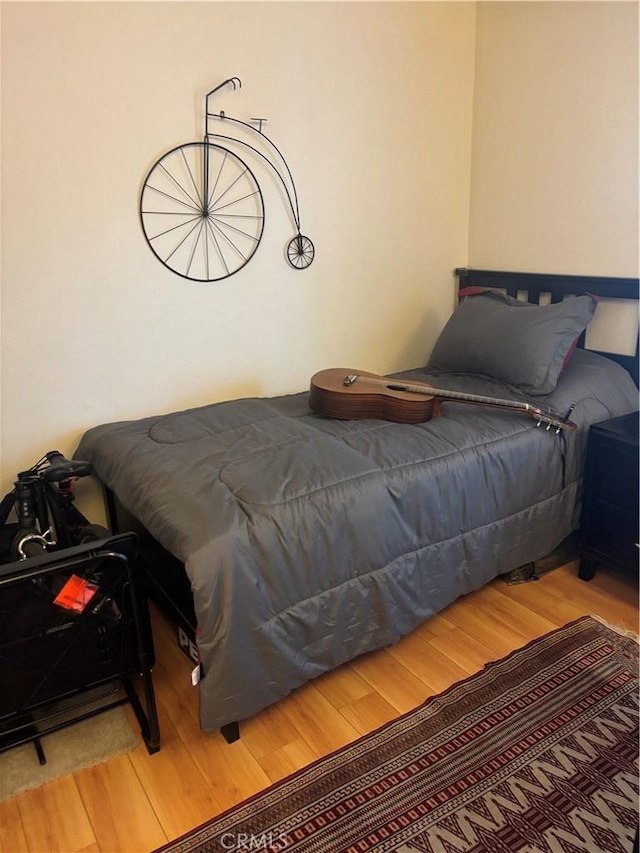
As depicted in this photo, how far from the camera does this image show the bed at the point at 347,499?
1510mm

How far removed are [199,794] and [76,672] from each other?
0.43m

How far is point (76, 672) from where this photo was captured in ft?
5.06

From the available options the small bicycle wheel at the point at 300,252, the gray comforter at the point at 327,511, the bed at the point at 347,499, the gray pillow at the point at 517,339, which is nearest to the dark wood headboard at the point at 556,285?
the bed at the point at 347,499

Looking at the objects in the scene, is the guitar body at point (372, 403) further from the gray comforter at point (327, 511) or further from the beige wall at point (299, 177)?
the beige wall at point (299, 177)

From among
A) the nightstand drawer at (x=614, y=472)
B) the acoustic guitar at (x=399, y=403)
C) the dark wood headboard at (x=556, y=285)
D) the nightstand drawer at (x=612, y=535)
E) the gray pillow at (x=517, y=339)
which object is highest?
the dark wood headboard at (x=556, y=285)

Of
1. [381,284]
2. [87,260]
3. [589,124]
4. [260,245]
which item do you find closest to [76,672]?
[87,260]

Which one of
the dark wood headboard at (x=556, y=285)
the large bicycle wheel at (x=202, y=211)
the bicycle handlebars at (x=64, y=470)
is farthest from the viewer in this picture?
the dark wood headboard at (x=556, y=285)

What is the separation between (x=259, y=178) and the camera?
2408 millimetres

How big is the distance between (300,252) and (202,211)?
17.9 inches

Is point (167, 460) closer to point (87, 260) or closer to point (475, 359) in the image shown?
point (87, 260)

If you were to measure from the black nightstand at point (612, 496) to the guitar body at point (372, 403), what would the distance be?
0.59 meters

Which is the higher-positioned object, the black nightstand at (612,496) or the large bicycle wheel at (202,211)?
the large bicycle wheel at (202,211)

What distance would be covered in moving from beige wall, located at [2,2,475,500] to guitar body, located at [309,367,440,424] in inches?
21.3

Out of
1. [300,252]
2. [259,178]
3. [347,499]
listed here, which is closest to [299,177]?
Answer: [259,178]
